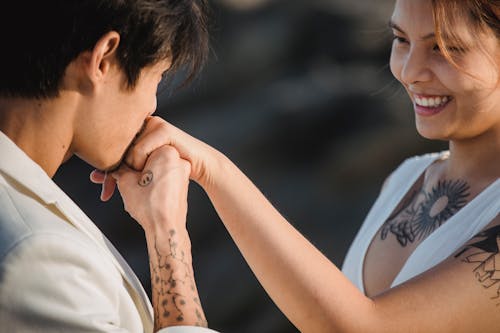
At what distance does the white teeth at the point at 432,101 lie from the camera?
259 centimetres

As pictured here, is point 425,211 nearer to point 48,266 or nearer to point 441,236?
point 441,236

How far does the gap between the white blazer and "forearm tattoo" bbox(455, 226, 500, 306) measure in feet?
3.16

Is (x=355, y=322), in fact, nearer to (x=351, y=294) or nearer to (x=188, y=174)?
(x=351, y=294)

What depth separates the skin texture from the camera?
5.91 feet

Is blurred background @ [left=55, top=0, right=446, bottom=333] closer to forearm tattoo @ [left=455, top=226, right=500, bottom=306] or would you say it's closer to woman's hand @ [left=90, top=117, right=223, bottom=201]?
forearm tattoo @ [left=455, top=226, right=500, bottom=306]

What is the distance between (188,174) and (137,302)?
46cm

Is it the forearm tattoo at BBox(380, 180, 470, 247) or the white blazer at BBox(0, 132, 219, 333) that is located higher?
the white blazer at BBox(0, 132, 219, 333)

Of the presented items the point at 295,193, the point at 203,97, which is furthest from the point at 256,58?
the point at 295,193

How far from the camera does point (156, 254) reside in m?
2.05

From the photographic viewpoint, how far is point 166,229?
2.08m

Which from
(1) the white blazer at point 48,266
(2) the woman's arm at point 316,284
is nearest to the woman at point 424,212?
(2) the woman's arm at point 316,284

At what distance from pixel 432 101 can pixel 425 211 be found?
0.41m

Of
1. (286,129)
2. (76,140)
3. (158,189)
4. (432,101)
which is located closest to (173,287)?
(158,189)

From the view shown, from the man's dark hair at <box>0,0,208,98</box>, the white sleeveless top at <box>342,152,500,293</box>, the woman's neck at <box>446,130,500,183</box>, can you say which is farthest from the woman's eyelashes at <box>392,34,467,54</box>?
the man's dark hair at <box>0,0,208,98</box>
